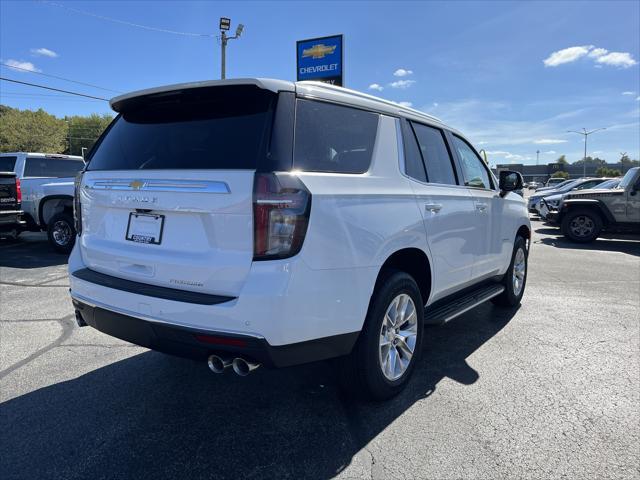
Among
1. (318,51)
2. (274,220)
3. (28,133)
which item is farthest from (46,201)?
(28,133)

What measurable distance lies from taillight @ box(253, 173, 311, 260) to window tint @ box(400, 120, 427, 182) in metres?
1.24

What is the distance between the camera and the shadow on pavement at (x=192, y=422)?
236 cm

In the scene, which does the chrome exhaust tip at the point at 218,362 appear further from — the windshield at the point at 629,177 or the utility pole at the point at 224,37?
the utility pole at the point at 224,37

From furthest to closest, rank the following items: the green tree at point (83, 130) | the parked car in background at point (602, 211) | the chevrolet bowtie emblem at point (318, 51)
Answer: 1. the green tree at point (83, 130)
2. the chevrolet bowtie emblem at point (318, 51)
3. the parked car in background at point (602, 211)

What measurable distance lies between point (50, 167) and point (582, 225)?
1316 cm

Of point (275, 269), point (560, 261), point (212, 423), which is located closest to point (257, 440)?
point (212, 423)

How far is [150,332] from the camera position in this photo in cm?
246

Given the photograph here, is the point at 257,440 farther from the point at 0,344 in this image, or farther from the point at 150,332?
the point at 0,344

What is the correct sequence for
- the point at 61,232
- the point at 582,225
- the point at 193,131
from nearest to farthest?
the point at 193,131 → the point at 61,232 → the point at 582,225

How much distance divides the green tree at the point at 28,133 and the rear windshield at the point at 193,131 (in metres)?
72.0

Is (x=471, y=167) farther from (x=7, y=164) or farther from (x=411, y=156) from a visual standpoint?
(x=7, y=164)

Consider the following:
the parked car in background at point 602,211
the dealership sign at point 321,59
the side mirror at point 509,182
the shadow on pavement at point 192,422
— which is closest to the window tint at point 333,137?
the shadow on pavement at point 192,422

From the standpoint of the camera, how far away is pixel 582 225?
11.8 meters

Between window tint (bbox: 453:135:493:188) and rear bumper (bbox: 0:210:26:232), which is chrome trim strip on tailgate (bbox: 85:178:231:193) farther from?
rear bumper (bbox: 0:210:26:232)
